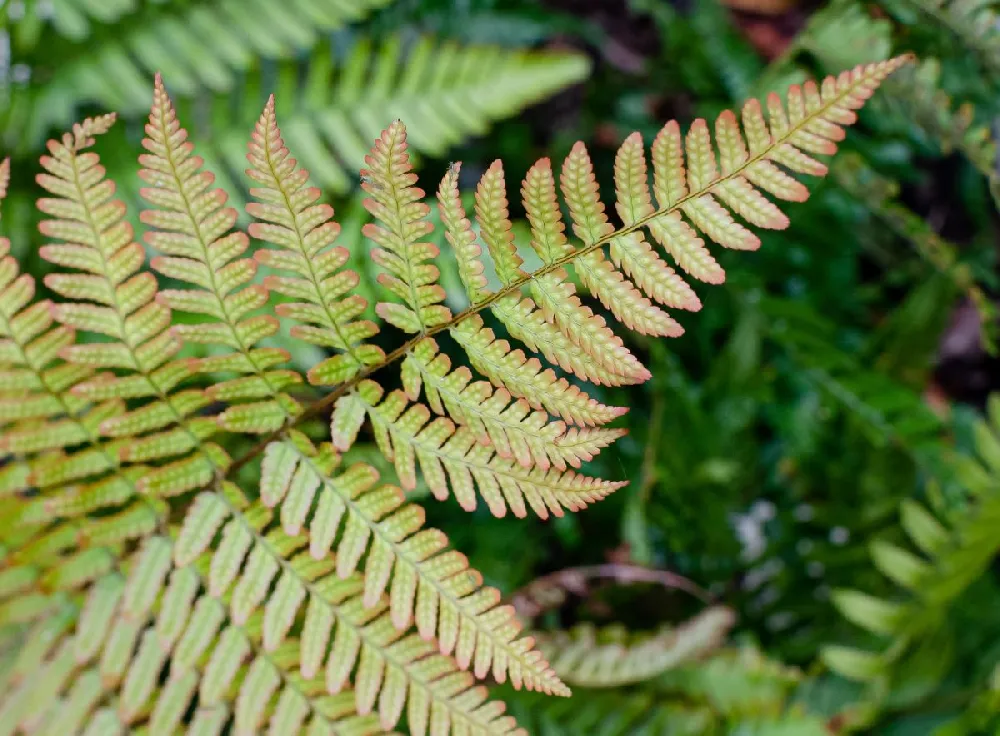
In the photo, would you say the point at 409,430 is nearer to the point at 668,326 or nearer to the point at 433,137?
the point at 668,326

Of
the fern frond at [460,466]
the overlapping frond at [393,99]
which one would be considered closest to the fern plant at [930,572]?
the fern frond at [460,466]

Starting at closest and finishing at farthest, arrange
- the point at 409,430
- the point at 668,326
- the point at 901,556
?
the point at 668,326 → the point at 409,430 → the point at 901,556

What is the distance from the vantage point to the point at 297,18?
66.0 inches

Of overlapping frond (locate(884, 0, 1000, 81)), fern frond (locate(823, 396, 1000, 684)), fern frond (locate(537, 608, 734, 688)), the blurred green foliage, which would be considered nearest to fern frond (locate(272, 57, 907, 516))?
the blurred green foliage

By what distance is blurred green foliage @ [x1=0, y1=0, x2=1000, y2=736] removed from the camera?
1.60m

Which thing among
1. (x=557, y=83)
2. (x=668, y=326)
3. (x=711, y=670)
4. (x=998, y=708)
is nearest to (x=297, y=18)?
(x=557, y=83)

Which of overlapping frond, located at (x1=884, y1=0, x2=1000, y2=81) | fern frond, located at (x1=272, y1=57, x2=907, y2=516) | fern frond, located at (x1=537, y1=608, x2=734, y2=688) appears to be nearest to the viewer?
fern frond, located at (x1=272, y1=57, x2=907, y2=516)

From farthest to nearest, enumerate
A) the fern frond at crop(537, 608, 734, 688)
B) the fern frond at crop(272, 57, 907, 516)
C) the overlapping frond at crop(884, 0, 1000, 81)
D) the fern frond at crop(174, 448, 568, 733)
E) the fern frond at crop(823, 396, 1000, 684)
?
the fern frond at crop(823, 396, 1000, 684)
the fern frond at crop(537, 608, 734, 688)
the overlapping frond at crop(884, 0, 1000, 81)
the fern frond at crop(174, 448, 568, 733)
the fern frond at crop(272, 57, 907, 516)

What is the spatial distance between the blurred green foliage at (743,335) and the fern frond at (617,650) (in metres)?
0.09

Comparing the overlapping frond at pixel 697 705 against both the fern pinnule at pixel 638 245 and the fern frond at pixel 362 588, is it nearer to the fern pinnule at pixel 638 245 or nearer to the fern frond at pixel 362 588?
the fern frond at pixel 362 588

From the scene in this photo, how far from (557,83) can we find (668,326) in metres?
1.16

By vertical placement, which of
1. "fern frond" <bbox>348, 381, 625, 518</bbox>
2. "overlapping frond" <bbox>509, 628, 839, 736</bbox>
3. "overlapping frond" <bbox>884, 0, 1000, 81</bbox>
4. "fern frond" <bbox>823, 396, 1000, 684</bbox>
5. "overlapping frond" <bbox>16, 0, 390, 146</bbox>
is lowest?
"overlapping frond" <bbox>509, 628, 839, 736</bbox>

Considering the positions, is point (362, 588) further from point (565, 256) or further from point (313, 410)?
point (565, 256)

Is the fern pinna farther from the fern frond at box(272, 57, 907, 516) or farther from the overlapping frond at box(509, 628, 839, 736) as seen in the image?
the overlapping frond at box(509, 628, 839, 736)
